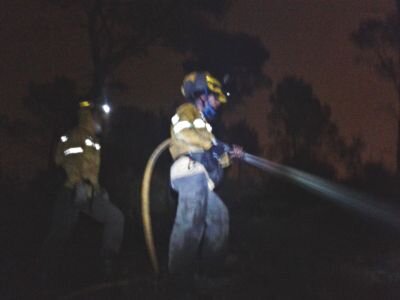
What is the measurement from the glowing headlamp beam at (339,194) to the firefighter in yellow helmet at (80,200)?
5.38 ft

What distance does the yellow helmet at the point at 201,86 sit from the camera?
20.5 ft

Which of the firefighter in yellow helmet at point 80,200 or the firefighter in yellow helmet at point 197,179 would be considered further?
the firefighter in yellow helmet at point 80,200

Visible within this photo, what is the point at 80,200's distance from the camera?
6.68 m

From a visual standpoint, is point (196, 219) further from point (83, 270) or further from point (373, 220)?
point (373, 220)

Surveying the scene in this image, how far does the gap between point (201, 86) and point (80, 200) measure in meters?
1.79

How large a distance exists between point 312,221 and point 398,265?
Answer: 4409 mm

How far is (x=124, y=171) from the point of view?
14.0 metres

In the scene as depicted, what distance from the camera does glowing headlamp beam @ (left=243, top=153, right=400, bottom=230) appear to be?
10.2m

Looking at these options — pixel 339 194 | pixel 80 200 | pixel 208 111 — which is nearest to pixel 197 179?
pixel 208 111

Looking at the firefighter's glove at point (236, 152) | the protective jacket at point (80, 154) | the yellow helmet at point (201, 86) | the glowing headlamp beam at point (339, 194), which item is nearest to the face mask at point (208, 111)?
the yellow helmet at point (201, 86)

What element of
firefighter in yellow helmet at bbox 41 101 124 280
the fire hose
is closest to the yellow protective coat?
the fire hose

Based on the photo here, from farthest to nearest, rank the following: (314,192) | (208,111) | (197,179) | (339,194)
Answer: (314,192)
(339,194)
(208,111)
(197,179)

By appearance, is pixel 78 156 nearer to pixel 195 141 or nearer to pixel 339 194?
pixel 195 141

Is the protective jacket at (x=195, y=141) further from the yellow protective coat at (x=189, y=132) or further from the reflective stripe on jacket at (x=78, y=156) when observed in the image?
the reflective stripe on jacket at (x=78, y=156)
